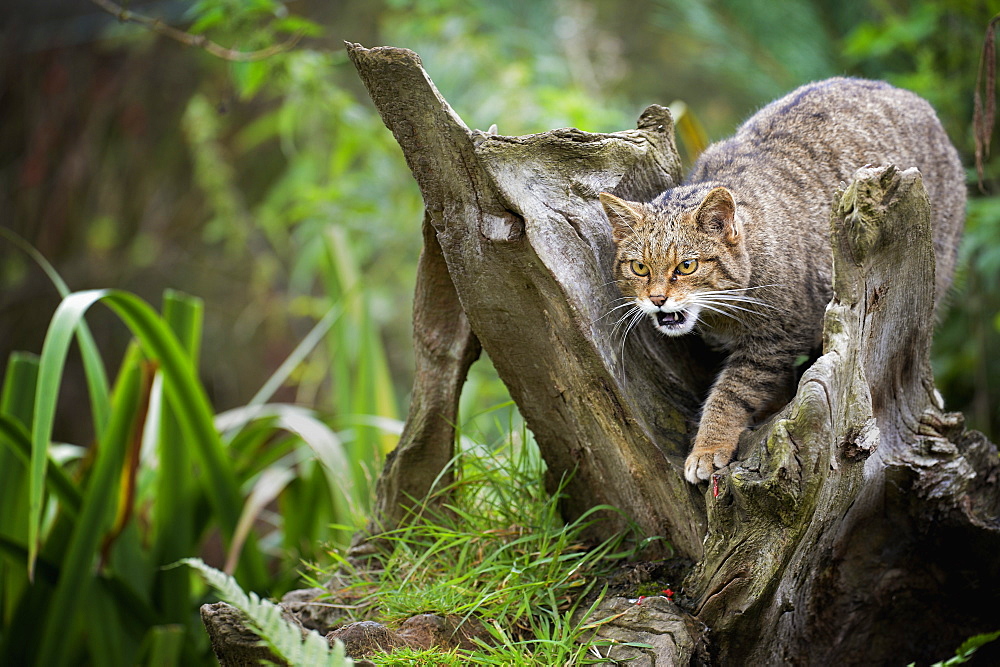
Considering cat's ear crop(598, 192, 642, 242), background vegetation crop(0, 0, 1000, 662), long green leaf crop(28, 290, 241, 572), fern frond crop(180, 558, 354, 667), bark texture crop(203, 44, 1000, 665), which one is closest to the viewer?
fern frond crop(180, 558, 354, 667)

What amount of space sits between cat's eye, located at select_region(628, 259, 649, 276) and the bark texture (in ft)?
0.17

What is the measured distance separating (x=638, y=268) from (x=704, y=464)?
Answer: 1.38 feet

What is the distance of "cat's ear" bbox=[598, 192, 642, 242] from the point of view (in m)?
1.51

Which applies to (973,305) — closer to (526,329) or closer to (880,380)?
(880,380)

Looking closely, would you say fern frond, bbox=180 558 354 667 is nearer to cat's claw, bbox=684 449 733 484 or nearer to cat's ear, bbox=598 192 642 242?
cat's claw, bbox=684 449 733 484

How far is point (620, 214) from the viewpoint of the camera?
154cm

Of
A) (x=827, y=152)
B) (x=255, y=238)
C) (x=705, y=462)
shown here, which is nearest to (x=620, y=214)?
(x=705, y=462)

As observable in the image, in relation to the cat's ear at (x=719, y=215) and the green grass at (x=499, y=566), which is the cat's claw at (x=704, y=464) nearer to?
the green grass at (x=499, y=566)

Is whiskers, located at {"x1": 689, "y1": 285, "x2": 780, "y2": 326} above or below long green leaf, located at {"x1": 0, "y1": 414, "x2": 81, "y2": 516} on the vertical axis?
above

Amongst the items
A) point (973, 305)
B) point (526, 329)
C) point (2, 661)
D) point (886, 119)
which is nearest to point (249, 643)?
point (526, 329)

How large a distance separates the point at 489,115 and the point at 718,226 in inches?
63.0

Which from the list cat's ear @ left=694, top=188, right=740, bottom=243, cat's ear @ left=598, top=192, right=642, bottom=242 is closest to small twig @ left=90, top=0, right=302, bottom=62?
cat's ear @ left=598, top=192, right=642, bottom=242

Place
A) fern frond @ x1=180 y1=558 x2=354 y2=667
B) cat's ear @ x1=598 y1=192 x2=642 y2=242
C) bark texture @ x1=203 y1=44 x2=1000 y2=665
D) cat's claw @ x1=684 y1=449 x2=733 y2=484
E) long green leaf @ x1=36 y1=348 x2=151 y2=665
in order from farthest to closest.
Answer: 1. long green leaf @ x1=36 y1=348 x2=151 y2=665
2. cat's ear @ x1=598 y1=192 x2=642 y2=242
3. cat's claw @ x1=684 y1=449 x2=733 y2=484
4. bark texture @ x1=203 y1=44 x2=1000 y2=665
5. fern frond @ x1=180 y1=558 x2=354 y2=667

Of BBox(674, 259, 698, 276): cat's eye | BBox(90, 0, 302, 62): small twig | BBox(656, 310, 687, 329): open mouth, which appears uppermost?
BBox(90, 0, 302, 62): small twig
